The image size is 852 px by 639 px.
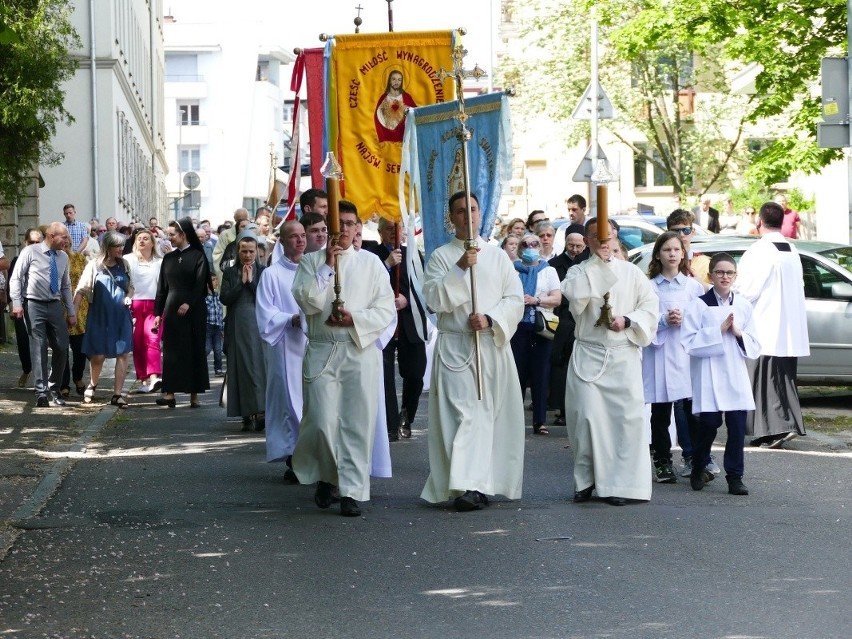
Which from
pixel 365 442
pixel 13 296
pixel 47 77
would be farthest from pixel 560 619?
pixel 47 77

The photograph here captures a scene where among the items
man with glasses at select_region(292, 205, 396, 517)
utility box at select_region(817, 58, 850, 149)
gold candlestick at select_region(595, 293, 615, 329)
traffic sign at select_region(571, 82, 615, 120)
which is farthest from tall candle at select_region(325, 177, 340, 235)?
traffic sign at select_region(571, 82, 615, 120)

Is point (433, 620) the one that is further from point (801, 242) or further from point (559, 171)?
point (559, 171)

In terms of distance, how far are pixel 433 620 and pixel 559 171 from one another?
188 ft

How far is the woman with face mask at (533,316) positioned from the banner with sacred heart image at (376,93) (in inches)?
58.6

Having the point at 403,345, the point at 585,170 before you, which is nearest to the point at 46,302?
the point at 403,345

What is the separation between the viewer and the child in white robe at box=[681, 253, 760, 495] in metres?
10.3

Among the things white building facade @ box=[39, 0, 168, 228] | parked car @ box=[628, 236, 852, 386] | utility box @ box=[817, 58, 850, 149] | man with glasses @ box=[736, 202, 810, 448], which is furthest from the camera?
white building facade @ box=[39, 0, 168, 228]

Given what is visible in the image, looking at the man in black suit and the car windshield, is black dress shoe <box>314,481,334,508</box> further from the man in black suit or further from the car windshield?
the car windshield

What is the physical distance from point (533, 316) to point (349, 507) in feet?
16.7

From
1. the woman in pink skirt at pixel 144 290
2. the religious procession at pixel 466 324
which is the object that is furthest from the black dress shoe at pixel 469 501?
the woman in pink skirt at pixel 144 290

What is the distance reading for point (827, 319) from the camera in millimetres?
15258

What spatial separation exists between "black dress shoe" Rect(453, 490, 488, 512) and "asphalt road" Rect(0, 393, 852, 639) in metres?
0.14

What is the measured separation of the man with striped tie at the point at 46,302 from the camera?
16.4 metres

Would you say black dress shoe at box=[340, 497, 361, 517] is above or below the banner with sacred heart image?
below
